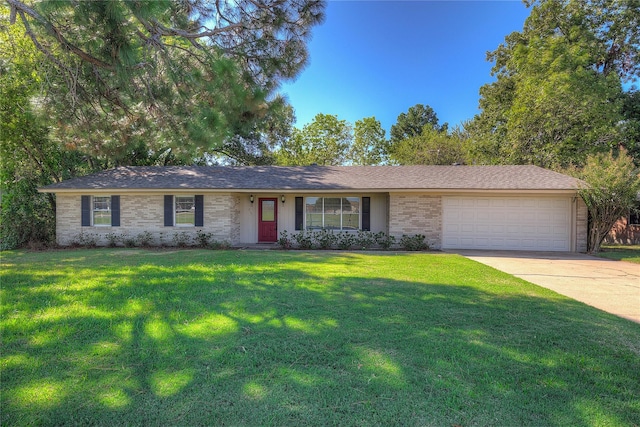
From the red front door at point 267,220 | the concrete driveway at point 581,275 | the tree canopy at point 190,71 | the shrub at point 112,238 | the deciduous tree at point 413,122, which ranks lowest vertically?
the concrete driveway at point 581,275

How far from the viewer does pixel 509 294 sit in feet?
A: 16.9

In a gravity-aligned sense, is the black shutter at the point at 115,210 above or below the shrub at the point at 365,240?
above

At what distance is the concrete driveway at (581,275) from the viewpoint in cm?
498

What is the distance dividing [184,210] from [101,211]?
3423 mm

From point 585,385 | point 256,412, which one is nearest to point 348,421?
point 256,412

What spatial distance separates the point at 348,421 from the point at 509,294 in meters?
4.34

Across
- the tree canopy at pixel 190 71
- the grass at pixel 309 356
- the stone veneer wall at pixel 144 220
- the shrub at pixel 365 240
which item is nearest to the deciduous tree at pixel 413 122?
the shrub at pixel 365 240

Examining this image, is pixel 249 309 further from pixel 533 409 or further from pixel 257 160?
pixel 257 160

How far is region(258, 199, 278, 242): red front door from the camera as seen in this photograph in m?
12.6

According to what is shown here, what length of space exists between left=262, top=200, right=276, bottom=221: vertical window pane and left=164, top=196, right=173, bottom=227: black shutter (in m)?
3.59

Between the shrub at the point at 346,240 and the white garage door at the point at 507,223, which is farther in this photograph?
the shrub at the point at 346,240

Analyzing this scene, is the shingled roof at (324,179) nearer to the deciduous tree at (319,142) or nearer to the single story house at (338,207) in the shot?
the single story house at (338,207)

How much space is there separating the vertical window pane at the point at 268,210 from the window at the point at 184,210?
279cm

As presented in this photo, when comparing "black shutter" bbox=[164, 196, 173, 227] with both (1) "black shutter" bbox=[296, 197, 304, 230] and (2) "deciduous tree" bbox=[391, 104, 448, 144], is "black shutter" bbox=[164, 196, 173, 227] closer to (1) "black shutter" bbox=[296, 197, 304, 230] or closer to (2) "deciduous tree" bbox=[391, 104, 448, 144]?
(1) "black shutter" bbox=[296, 197, 304, 230]
